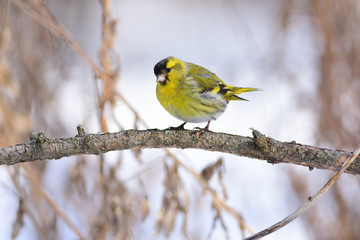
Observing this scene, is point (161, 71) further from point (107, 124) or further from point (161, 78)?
point (107, 124)

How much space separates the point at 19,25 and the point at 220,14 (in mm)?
5253

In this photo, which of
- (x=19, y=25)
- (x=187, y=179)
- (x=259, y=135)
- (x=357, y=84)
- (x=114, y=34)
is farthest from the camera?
(x=187, y=179)

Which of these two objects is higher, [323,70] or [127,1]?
[127,1]

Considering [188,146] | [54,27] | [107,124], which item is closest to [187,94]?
[107,124]

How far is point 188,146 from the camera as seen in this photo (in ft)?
6.85

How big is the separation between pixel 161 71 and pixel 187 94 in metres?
0.24

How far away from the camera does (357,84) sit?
11.5 feet

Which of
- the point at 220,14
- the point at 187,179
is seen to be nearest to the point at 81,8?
the point at 220,14

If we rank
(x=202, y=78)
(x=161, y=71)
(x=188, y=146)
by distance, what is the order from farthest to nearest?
(x=202, y=78), (x=161, y=71), (x=188, y=146)

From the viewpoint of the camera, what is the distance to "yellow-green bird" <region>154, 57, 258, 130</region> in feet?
8.79

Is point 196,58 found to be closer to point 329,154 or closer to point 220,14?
point 220,14

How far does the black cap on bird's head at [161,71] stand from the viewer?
8.95ft

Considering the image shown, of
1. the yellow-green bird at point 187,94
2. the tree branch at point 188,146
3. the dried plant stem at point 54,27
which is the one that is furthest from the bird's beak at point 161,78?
the tree branch at point 188,146

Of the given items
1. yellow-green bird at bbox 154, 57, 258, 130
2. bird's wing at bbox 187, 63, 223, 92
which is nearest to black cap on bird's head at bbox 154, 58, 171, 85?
yellow-green bird at bbox 154, 57, 258, 130
